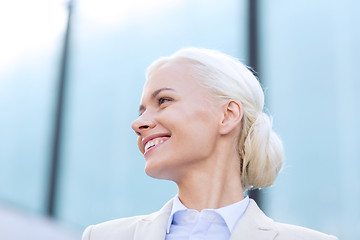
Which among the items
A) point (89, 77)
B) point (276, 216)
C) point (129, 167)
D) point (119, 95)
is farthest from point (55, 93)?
point (276, 216)

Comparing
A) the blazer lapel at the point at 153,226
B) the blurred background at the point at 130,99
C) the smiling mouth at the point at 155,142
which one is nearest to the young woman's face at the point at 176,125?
the smiling mouth at the point at 155,142

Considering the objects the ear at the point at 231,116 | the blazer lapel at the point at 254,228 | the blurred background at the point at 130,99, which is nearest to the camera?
the blazer lapel at the point at 254,228

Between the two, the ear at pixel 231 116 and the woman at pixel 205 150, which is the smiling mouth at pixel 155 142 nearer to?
the woman at pixel 205 150

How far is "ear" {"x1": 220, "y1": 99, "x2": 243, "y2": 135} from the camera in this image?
1.24 meters

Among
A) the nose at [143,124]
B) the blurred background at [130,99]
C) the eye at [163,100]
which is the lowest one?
the blurred background at [130,99]

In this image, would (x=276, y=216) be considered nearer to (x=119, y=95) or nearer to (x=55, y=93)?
(x=119, y=95)

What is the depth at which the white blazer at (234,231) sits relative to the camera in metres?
1.15

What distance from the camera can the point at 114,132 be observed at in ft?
12.0

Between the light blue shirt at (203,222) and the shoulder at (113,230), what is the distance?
10cm

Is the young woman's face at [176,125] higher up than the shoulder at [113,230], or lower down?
higher up

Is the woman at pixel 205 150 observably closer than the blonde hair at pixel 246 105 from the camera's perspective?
Yes

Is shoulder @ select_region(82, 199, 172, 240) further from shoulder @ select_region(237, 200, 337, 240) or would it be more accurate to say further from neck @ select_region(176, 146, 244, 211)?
shoulder @ select_region(237, 200, 337, 240)

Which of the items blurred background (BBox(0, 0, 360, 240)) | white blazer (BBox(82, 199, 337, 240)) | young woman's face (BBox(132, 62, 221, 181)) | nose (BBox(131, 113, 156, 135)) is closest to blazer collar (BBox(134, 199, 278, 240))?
white blazer (BBox(82, 199, 337, 240))

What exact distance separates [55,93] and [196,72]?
10.1 feet
